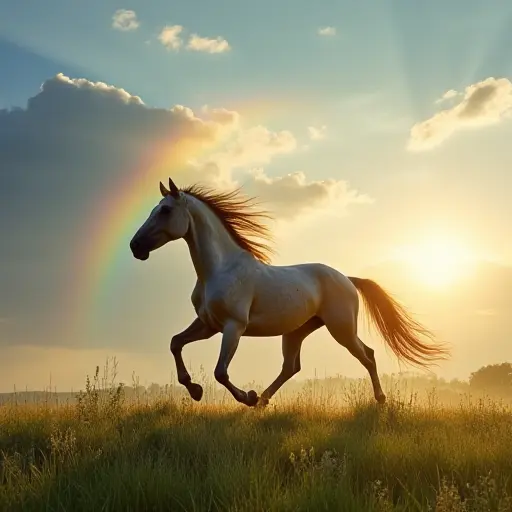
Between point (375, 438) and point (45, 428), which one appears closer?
point (375, 438)

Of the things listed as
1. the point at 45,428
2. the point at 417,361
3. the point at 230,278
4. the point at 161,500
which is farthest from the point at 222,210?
the point at 161,500

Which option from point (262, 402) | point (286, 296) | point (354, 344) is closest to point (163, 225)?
point (286, 296)

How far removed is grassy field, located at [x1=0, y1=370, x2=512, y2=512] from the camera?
12.8 ft

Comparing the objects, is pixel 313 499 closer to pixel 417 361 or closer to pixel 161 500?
pixel 161 500

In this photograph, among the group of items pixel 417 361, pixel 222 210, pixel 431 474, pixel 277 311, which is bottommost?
pixel 431 474

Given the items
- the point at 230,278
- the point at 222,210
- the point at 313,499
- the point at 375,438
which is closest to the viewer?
the point at 313,499

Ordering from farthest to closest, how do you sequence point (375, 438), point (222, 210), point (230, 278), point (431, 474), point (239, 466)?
point (222, 210)
point (230, 278)
point (375, 438)
point (431, 474)
point (239, 466)

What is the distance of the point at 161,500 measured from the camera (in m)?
4.02

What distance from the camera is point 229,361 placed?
7.86m

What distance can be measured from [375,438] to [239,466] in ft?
6.18

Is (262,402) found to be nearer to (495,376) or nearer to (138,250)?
(138,250)

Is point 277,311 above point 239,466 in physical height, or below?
above

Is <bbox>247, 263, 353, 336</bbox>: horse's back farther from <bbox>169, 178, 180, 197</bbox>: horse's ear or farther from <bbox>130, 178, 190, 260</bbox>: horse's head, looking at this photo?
<bbox>169, 178, 180, 197</bbox>: horse's ear

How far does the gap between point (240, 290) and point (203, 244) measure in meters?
0.76
